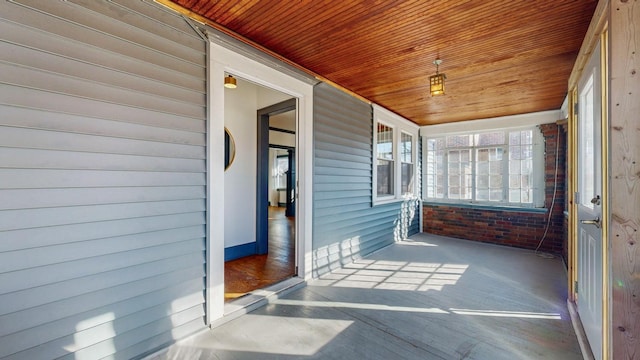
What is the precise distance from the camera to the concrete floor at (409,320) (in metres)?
2.08

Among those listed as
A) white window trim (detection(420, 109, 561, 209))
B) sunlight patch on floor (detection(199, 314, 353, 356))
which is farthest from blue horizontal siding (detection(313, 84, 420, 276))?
white window trim (detection(420, 109, 561, 209))

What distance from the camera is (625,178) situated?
4.89ft

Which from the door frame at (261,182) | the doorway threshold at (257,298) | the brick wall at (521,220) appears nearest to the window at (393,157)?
the brick wall at (521,220)

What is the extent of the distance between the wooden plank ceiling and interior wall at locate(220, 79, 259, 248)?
1489mm

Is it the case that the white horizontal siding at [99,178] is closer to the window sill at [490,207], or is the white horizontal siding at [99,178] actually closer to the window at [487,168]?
the window sill at [490,207]

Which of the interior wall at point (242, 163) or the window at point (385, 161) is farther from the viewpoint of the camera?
the window at point (385, 161)

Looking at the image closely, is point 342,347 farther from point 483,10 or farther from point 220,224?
point 483,10

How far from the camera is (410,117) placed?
5.80m

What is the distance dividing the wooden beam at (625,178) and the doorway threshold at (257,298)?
256cm

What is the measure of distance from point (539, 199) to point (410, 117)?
2885 mm

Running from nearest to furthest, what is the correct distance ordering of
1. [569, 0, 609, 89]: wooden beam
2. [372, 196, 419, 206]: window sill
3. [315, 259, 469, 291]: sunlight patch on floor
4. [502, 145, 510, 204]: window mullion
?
[569, 0, 609, 89]: wooden beam < [315, 259, 469, 291]: sunlight patch on floor < [372, 196, 419, 206]: window sill < [502, 145, 510, 204]: window mullion

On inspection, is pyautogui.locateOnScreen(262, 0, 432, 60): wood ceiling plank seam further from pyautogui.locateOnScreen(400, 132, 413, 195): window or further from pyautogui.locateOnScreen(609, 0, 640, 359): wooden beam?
pyautogui.locateOnScreen(400, 132, 413, 195): window

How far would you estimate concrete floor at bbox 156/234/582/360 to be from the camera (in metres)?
2.08

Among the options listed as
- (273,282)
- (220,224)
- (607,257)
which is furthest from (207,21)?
(607,257)
